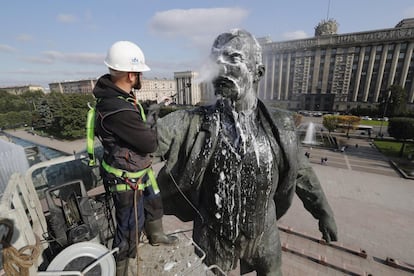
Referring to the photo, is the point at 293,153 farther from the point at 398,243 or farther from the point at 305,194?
the point at 398,243

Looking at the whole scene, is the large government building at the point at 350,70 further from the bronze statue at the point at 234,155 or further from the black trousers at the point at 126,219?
the black trousers at the point at 126,219

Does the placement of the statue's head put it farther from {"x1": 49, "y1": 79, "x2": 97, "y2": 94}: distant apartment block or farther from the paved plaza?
{"x1": 49, "y1": 79, "x2": 97, "y2": 94}: distant apartment block

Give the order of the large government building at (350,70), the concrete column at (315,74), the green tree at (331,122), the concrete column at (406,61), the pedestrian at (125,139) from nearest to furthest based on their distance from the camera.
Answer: the pedestrian at (125,139) < the green tree at (331,122) < the concrete column at (406,61) < the large government building at (350,70) < the concrete column at (315,74)

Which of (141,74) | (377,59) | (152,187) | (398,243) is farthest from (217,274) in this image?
(377,59)

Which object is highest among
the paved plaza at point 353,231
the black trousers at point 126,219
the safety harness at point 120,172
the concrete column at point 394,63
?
the concrete column at point 394,63

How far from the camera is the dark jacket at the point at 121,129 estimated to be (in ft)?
5.45

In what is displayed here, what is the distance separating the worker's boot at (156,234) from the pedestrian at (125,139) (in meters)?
0.14

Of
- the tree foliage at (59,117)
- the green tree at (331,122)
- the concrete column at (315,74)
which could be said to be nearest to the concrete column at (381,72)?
the concrete column at (315,74)

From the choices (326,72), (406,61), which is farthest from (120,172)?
(406,61)

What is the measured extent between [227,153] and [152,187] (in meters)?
0.88

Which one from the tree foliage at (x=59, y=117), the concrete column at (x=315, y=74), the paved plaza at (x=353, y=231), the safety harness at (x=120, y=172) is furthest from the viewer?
the concrete column at (x=315, y=74)

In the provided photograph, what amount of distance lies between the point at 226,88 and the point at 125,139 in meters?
0.90

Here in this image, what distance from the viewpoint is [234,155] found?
5.63 feet

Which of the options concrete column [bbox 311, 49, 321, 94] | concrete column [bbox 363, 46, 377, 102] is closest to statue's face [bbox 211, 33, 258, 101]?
concrete column [bbox 311, 49, 321, 94]
